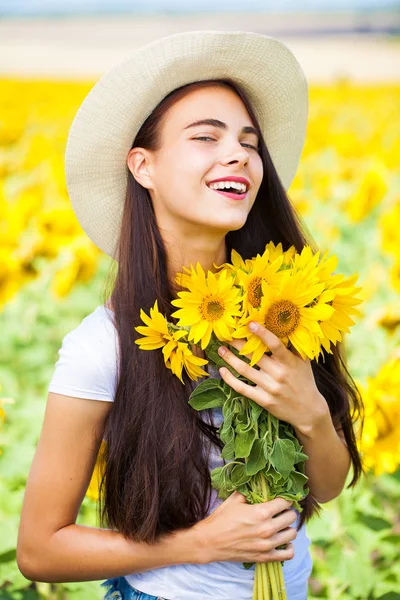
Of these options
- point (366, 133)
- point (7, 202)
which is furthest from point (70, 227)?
point (366, 133)

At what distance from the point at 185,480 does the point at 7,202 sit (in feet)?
11.5

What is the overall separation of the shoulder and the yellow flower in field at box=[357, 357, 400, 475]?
1.01 meters

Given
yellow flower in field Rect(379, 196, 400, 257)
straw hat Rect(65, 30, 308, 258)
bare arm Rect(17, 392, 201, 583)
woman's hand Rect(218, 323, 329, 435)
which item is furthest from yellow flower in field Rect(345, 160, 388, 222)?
bare arm Rect(17, 392, 201, 583)

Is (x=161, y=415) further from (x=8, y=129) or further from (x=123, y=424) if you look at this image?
(x=8, y=129)

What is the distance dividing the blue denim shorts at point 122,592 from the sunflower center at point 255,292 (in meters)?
0.60

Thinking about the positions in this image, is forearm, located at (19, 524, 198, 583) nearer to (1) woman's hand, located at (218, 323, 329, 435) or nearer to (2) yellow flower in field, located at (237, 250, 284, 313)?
(1) woman's hand, located at (218, 323, 329, 435)

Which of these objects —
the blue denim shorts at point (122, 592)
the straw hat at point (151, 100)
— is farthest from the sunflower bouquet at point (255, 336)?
the straw hat at point (151, 100)

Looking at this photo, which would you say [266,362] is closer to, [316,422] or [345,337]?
[316,422]

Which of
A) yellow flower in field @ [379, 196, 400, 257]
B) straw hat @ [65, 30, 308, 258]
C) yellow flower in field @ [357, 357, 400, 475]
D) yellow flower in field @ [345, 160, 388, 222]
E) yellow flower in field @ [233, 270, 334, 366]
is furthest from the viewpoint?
yellow flower in field @ [345, 160, 388, 222]

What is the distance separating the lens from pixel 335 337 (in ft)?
5.28

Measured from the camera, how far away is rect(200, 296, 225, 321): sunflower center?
159 cm

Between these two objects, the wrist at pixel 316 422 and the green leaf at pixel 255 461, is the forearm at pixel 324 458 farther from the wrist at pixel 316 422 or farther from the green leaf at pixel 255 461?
the green leaf at pixel 255 461

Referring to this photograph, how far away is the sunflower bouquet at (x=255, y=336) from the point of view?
1.55 m

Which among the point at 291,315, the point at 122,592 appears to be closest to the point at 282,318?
the point at 291,315
